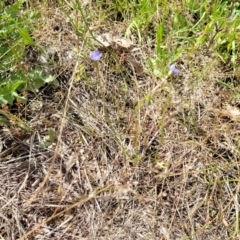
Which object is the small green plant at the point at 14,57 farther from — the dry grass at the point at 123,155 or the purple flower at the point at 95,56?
the purple flower at the point at 95,56

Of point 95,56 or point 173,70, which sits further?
point 173,70

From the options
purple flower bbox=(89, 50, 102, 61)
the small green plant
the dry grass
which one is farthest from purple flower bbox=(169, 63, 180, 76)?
the small green plant

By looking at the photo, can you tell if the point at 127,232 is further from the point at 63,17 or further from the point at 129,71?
the point at 63,17

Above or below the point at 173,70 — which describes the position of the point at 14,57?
above

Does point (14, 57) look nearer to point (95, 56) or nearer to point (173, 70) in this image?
point (95, 56)

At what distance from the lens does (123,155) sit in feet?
5.70

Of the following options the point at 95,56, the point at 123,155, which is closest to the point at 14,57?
the point at 95,56

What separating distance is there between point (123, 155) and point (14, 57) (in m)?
0.57

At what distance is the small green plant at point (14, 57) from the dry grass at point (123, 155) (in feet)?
0.23

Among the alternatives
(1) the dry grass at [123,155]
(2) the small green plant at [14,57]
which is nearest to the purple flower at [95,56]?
(1) the dry grass at [123,155]

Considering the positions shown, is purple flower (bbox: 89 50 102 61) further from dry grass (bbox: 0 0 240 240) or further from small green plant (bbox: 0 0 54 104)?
small green plant (bbox: 0 0 54 104)

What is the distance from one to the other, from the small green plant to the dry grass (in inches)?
Answer: 2.8

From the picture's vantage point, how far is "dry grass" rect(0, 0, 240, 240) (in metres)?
1.65

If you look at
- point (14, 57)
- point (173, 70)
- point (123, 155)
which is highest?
point (14, 57)
